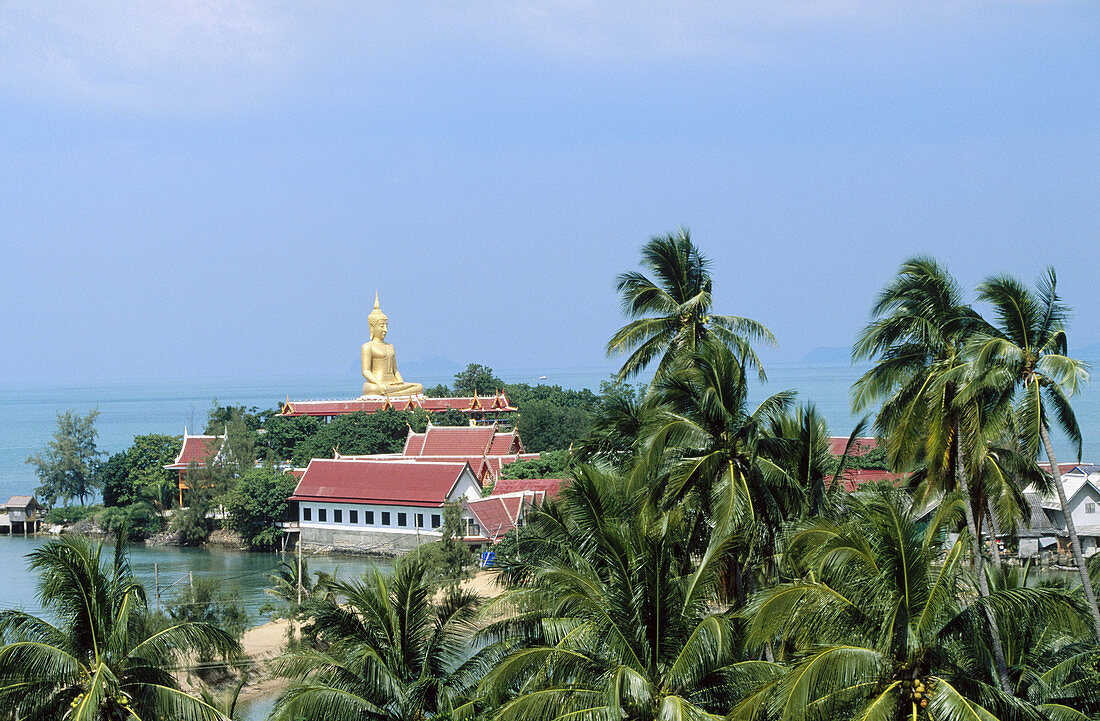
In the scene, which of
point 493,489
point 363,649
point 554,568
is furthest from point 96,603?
point 493,489

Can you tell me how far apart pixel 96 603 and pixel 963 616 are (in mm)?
10796

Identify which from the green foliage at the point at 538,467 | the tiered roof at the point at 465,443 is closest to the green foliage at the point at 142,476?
the tiered roof at the point at 465,443

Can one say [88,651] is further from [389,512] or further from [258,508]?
Answer: [258,508]

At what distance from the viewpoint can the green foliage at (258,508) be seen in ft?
171

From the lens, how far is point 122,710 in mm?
15195

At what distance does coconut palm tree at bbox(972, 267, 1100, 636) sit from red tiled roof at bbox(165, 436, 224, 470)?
150 ft

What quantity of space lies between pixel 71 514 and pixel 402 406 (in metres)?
21.3

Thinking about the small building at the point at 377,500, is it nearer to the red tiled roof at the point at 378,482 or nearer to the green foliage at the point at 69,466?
the red tiled roof at the point at 378,482

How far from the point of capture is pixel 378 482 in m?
50.7

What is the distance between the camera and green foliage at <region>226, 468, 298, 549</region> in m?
52.0

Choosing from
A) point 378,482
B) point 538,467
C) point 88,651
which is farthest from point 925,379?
point 378,482

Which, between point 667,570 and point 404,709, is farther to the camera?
point 404,709

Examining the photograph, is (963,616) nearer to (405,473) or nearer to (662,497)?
(662,497)

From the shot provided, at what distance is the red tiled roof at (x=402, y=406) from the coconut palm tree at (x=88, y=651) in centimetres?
5596
